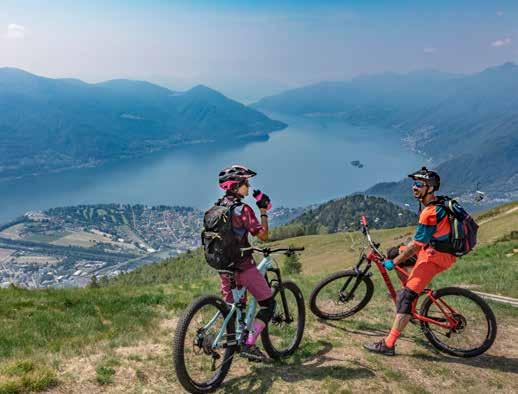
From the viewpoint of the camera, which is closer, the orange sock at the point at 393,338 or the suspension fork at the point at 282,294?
the suspension fork at the point at 282,294

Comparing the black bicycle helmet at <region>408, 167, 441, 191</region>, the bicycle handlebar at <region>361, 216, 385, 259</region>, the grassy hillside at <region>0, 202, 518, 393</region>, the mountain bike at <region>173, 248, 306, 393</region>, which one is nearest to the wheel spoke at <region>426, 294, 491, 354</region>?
the grassy hillside at <region>0, 202, 518, 393</region>

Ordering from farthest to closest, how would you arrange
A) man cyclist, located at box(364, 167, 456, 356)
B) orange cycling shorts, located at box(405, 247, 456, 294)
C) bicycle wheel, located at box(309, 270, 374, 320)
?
bicycle wheel, located at box(309, 270, 374, 320), orange cycling shorts, located at box(405, 247, 456, 294), man cyclist, located at box(364, 167, 456, 356)

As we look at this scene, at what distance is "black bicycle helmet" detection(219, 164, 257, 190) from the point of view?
270 inches

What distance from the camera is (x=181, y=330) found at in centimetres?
617

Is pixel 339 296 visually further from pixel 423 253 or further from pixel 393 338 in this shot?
pixel 423 253

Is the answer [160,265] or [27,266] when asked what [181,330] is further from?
[27,266]

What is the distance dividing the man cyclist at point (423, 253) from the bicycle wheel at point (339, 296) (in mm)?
1604

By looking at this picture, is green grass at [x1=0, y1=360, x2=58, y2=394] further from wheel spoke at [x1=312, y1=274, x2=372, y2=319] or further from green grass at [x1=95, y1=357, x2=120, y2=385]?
wheel spoke at [x1=312, y1=274, x2=372, y2=319]

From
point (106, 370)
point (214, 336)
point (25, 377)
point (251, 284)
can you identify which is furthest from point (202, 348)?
point (25, 377)

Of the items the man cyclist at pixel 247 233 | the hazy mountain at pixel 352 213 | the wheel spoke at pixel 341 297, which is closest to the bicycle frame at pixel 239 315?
the man cyclist at pixel 247 233

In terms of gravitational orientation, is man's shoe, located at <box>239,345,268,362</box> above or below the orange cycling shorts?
below

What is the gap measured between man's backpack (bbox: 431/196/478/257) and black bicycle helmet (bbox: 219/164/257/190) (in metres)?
3.70

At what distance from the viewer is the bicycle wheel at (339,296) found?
973 centimetres

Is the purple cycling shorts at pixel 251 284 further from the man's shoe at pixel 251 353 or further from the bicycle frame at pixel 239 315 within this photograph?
the man's shoe at pixel 251 353
